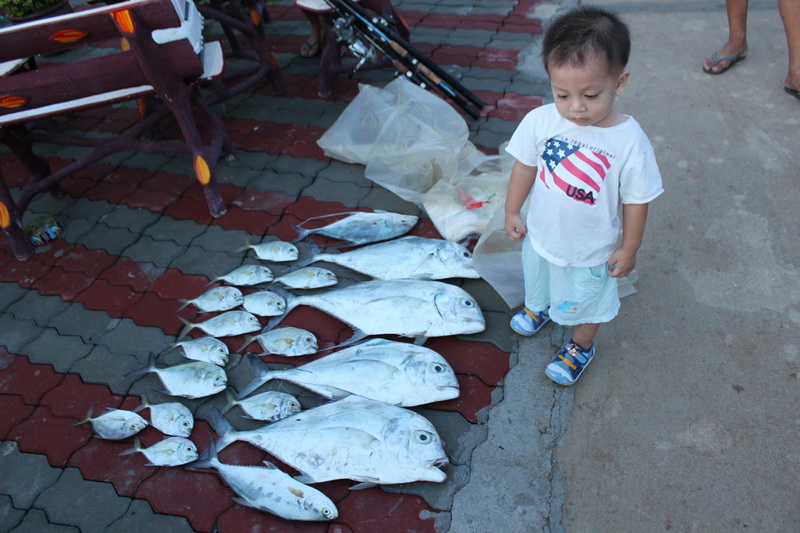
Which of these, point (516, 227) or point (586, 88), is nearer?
point (586, 88)

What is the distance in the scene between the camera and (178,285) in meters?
2.86

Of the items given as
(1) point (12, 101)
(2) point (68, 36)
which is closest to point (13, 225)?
(1) point (12, 101)

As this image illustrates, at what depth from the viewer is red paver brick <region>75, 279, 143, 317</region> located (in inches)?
110

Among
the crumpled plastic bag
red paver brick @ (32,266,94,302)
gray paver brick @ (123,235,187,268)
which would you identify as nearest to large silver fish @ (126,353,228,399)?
gray paver brick @ (123,235,187,268)

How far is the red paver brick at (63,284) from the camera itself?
2.93m

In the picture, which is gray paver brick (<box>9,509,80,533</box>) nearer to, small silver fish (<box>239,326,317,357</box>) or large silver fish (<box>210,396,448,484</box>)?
large silver fish (<box>210,396,448,484</box>)

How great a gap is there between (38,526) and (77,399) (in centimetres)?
56

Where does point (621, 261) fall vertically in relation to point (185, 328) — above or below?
above

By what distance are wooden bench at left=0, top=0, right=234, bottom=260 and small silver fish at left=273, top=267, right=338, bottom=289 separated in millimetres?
911

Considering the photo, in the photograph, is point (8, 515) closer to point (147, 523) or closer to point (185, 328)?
point (147, 523)

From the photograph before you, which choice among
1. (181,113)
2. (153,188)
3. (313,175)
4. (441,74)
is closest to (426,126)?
(441,74)

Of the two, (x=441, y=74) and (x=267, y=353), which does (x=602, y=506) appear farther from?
(x=441, y=74)

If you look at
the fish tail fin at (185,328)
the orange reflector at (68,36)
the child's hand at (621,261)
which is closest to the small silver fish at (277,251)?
the fish tail fin at (185,328)

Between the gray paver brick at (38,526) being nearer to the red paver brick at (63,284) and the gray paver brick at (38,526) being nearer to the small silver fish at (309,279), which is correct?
the red paver brick at (63,284)
